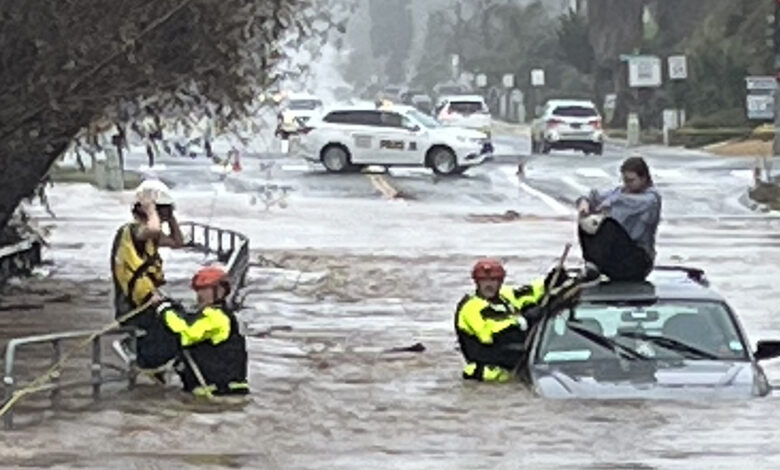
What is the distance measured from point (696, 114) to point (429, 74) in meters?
57.2

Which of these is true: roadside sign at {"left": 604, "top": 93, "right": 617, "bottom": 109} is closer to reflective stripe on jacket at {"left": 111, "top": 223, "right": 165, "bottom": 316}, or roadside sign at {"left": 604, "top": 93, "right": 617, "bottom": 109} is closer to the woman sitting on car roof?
the woman sitting on car roof

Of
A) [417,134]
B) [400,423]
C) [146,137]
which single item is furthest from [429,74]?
[400,423]

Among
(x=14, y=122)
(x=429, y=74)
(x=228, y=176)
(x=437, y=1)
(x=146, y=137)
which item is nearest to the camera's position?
(x=14, y=122)

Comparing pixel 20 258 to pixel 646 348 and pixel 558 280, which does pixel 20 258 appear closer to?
pixel 558 280

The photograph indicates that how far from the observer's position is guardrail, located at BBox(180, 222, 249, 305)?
74.8ft

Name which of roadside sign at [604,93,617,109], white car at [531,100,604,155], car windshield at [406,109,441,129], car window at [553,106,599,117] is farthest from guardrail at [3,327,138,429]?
roadside sign at [604,93,617,109]

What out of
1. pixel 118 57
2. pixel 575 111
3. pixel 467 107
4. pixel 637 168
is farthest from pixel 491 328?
pixel 467 107

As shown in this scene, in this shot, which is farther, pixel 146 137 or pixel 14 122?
pixel 146 137

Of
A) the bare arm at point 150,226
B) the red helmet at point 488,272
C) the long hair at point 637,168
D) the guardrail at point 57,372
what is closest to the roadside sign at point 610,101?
the long hair at point 637,168

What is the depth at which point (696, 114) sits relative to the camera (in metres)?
79.0

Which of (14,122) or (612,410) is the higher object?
(14,122)

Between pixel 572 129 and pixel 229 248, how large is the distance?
34296 mm

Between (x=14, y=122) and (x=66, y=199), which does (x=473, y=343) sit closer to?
(x=14, y=122)

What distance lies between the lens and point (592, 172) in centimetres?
5262
